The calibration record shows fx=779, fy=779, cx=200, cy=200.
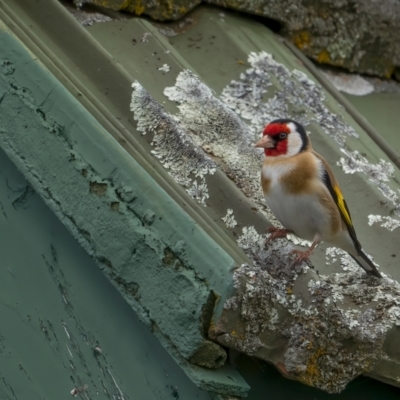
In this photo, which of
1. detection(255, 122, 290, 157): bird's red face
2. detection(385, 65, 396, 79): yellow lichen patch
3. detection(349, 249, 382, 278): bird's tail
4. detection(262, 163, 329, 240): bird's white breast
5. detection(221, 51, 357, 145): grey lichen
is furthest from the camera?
detection(385, 65, 396, 79): yellow lichen patch

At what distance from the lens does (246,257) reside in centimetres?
210

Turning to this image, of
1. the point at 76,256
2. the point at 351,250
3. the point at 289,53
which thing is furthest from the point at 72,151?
the point at 289,53

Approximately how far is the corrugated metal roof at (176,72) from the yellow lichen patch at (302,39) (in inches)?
5.0

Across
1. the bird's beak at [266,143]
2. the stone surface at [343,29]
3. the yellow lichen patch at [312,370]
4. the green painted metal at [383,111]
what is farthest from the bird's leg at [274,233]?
the stone surface at [343,29]

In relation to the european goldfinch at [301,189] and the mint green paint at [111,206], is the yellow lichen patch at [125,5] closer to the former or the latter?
the european goldfinch at [301,189]

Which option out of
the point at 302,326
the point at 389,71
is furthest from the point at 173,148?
the point at 389,71

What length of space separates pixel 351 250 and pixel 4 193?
3.80 feet

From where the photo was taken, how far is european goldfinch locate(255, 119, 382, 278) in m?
2.74

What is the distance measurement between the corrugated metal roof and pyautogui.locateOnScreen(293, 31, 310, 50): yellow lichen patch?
128 mm

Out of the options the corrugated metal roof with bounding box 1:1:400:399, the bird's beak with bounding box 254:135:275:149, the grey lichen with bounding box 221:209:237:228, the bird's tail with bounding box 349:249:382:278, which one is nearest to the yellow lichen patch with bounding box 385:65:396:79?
the corrugated metal roof with bounding box 1:1:400:399

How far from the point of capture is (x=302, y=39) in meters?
3.72

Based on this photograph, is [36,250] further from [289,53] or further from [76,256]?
[289,53]

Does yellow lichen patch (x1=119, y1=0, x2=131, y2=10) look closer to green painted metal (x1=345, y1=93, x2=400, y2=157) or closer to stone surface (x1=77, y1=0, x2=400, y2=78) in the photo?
stone surface (x1=77, y1=0, x2=400, y2=78)

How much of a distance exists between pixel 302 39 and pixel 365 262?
5.13ft
